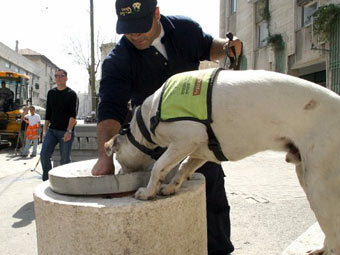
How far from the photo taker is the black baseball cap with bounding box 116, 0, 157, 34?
233cm

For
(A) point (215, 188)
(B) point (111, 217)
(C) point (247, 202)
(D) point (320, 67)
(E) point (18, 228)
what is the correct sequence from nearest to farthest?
1. (B) point (111, 217)
2. (A) point (215, 188)
3. (E) point (18, 228)
4. (C) point (247, 202)
5. (D) point (320, 67)

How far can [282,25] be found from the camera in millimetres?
16281

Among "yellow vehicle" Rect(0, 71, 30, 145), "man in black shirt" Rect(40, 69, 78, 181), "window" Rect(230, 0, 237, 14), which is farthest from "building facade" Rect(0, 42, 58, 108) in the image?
"window" Rect(230, 0, 237, 14)

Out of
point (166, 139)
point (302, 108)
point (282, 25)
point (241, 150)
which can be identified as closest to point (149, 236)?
point (166, 139)

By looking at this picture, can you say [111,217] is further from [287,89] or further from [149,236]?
[287,89]

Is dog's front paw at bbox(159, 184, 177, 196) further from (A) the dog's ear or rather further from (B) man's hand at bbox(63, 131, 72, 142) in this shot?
(B) man's hand at bbox(63, 131, 72, 142)

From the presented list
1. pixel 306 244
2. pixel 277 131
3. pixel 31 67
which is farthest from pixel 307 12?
pixel 31 67

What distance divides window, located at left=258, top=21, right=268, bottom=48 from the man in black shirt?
14150 millimetres

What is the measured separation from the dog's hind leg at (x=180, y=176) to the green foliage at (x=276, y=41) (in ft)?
50.4

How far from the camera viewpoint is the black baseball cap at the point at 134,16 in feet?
7.63

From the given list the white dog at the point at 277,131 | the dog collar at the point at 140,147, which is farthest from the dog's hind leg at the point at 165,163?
the dog collar at the point at 140,147

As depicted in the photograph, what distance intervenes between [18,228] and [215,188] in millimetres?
2411

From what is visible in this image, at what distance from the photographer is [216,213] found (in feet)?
9.48

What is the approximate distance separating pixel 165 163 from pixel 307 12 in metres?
15.1
